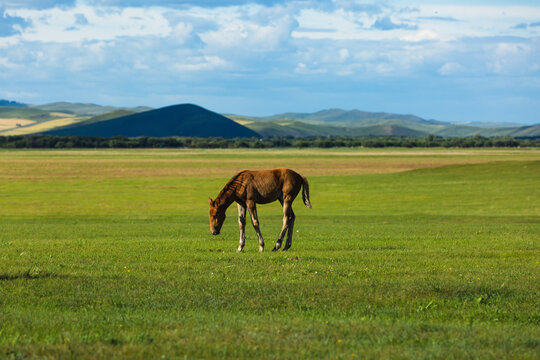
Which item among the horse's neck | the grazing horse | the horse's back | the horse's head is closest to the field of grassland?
the horse's head

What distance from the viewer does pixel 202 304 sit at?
13961 millimetres

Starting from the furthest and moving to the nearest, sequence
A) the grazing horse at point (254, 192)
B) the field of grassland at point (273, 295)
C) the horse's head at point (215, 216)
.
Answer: the horse's head at point (215, 216)
the grazing horse at point (254, 192)
the field of grassland at point (273, 295)

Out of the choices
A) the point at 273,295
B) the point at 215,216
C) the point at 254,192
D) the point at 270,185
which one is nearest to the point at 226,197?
the point at 215,216

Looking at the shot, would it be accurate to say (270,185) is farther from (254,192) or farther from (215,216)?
(215,216)

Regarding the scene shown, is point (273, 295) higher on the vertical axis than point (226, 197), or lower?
lower

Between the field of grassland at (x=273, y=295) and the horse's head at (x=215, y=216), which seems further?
the horse's head at (x=215, y=216)

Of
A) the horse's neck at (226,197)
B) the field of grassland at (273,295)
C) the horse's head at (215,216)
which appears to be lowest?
the field of grassland at (273,295)

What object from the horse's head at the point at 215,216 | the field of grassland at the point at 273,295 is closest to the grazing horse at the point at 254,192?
→ the horse's head at the point at 215,216

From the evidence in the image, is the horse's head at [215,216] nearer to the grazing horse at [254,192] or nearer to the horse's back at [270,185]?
the grazing horse at [254,192]

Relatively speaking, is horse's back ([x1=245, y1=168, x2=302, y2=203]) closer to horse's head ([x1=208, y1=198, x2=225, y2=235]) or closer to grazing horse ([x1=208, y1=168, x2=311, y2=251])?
grazing horse ([x1=208, y1=168, x2=311, y2=251])

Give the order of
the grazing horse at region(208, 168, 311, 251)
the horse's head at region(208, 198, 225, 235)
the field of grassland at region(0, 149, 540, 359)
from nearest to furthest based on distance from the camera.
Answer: the field of grassland at region(0, 149, 540, 359) < the grazing horse at region(208, 168, 311, 251) < the horse's head at region(208, 198, 225, 235)

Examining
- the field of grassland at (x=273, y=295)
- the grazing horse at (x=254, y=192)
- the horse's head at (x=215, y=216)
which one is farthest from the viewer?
the horse's head at (x=215, y=216)

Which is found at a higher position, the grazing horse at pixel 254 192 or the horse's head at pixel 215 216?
the grazing horse at pixel 254 192

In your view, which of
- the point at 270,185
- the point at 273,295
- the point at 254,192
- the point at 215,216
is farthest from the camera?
the point at 215,216
